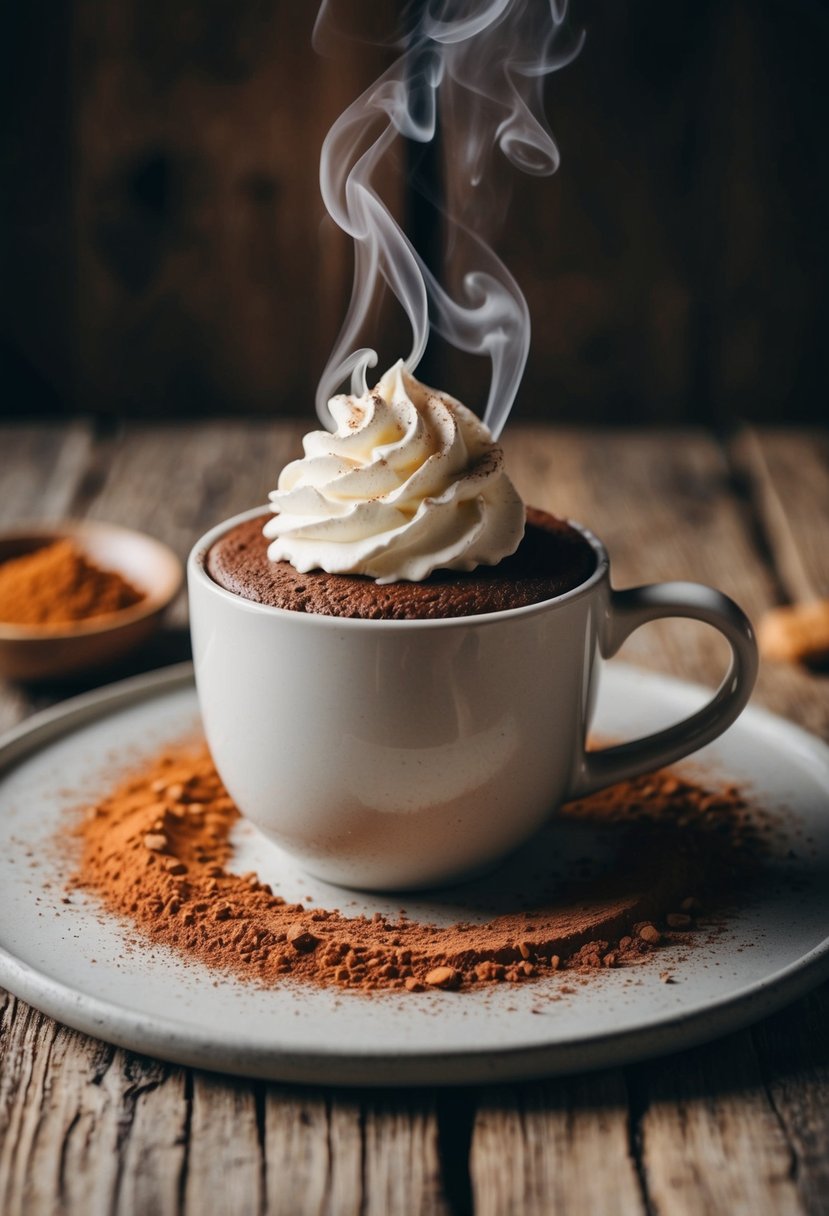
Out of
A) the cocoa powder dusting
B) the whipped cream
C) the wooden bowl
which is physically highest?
the whipped cream

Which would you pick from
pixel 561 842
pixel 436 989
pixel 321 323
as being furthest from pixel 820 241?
pixel 436 989

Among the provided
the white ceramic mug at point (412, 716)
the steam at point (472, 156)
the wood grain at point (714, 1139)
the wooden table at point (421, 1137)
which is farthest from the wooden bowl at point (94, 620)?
the wood grain at point (714, 1139)

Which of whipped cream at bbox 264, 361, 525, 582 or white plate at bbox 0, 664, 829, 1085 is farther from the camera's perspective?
whipped cream at bbox 264, 361, 525, 582

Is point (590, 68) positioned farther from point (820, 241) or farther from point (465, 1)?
point (465, 1)

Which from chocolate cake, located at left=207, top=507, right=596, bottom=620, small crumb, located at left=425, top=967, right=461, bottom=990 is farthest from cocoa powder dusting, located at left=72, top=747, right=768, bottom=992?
chocolate cake, located at left=207, top=507, right=596, bottom=620

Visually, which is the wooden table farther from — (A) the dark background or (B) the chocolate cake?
(A) the dark background

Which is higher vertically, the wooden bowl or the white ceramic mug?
the white ceramic mug

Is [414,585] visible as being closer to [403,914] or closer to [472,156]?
[403,914]

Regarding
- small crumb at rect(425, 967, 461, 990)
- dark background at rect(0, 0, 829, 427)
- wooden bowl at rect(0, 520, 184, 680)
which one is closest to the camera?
small crumb at rect(425, 967, 461, 990)
